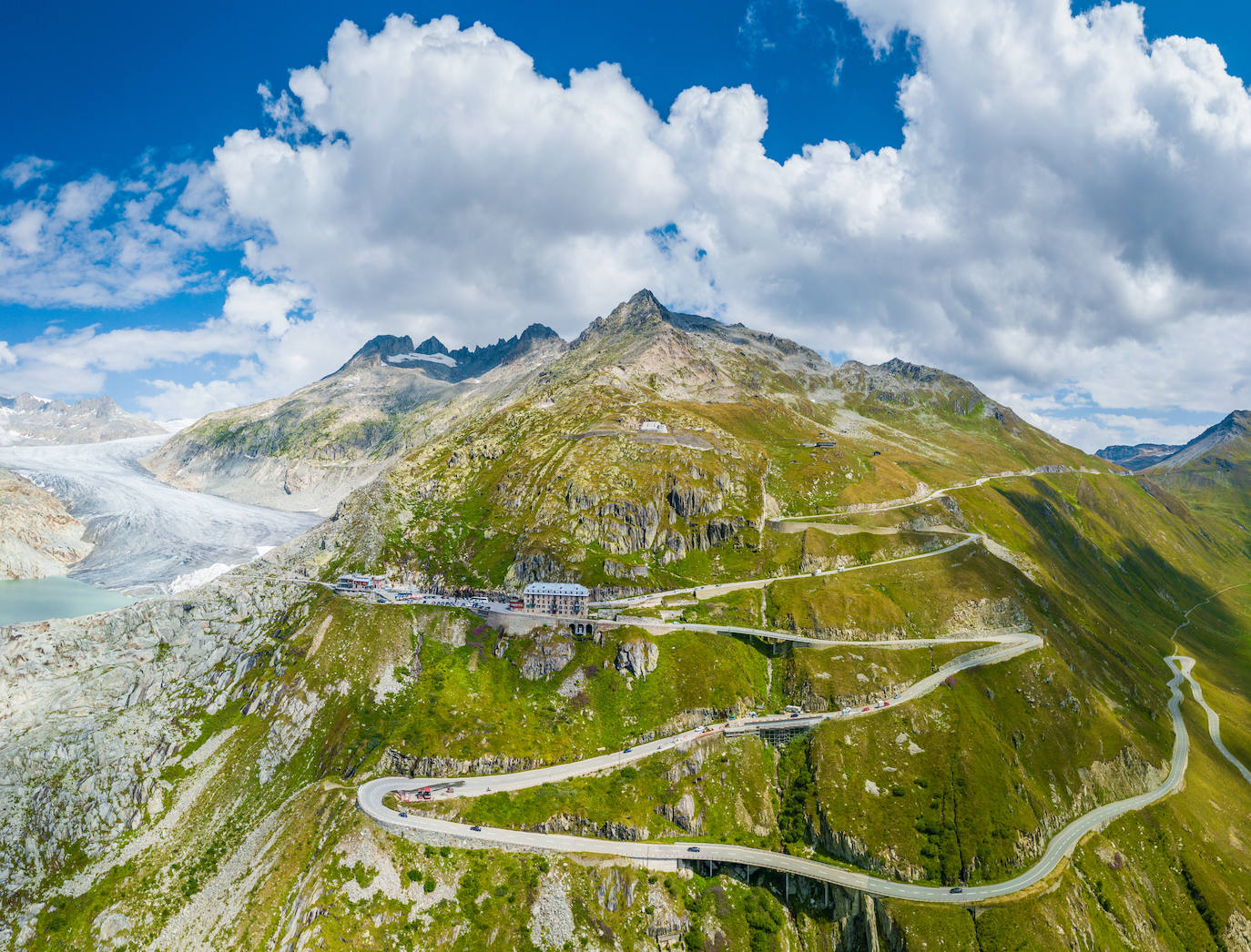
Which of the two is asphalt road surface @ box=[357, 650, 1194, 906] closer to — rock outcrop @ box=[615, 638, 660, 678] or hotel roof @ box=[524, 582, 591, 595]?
rock outcrop @ box=[615, 638, 660, 678]

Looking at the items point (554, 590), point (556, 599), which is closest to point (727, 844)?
point (556, 599)

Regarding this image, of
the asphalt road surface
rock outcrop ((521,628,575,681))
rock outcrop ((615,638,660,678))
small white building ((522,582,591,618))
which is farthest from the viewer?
small white building ((522,582,591,618))

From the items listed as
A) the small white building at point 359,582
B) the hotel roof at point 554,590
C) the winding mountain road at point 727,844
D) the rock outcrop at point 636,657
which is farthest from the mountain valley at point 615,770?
the hotel roof at point 554,590

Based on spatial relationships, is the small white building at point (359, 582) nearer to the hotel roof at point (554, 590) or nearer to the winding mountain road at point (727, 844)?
the hotel roof at point (554, 590)

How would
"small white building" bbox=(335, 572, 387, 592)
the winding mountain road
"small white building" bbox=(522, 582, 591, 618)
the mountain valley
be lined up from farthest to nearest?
"small white building" bbox=(335, 572, 387, 592)
"small white building" bbox=(522, 582, 591, 618)
the winding mountain road
the mountain valley

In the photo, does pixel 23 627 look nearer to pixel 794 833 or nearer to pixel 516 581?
pixel 516 581

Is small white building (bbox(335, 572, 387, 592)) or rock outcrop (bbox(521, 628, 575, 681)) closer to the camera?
rock outcrop (bbox(521, 628, 575, 681))

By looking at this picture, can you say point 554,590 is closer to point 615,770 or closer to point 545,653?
point 545,653

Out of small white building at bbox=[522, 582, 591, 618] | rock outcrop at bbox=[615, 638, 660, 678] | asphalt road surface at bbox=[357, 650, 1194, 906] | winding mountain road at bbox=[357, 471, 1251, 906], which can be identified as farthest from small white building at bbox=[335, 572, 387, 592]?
rock outcrop at bbox=[615, 638, 660, 678]
